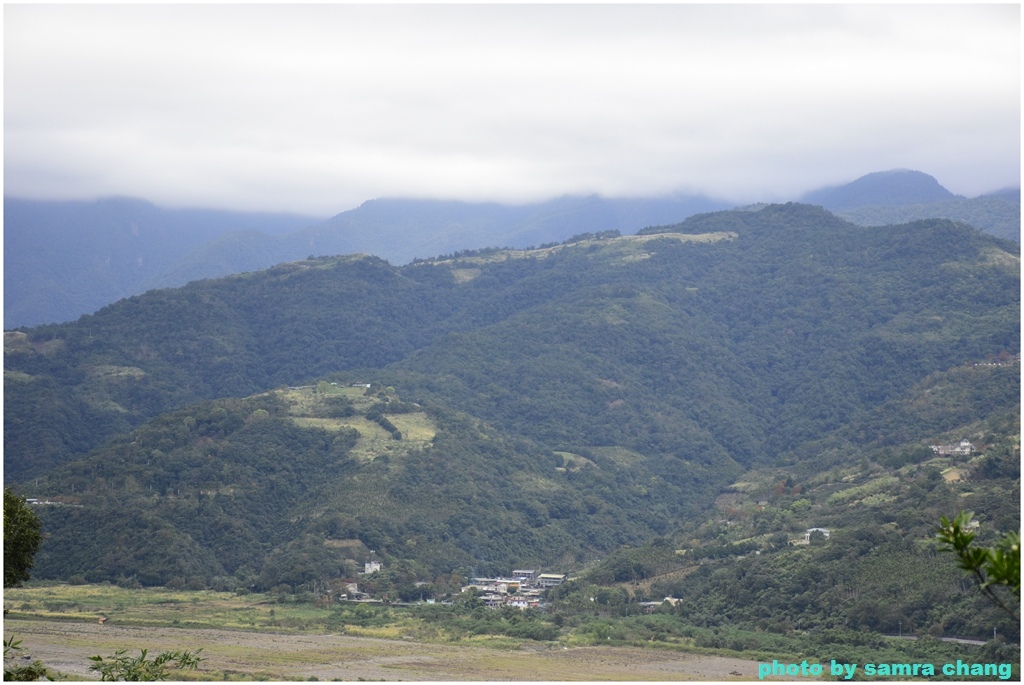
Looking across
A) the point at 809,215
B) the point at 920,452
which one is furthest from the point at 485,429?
the point at 809,215

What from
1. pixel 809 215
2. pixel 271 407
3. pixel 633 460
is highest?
pixel 809 215

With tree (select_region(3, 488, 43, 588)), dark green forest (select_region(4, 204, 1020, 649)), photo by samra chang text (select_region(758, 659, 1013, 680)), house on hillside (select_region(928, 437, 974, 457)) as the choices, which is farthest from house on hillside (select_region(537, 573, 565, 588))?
tree (select_region(3, 488, 43, 588))

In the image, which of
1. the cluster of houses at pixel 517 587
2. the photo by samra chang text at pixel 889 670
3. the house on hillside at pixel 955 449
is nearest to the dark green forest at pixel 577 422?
the house on hillside at pixel 955 449

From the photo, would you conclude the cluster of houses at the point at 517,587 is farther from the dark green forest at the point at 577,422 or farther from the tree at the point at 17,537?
the tree at the point at 17,537

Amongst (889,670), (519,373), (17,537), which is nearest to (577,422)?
(519,373)

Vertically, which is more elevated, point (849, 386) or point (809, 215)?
point (809, 215)

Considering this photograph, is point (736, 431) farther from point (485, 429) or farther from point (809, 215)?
point (809, 215)

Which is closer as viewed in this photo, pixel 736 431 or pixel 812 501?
pixel 812 501
